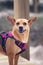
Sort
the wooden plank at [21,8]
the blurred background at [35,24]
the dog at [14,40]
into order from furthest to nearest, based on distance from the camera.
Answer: the blurred background at [35,24], the wooden plank at [21,8], the dog at [14,40]

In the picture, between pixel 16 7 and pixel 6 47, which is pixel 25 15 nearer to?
pixel 16 7

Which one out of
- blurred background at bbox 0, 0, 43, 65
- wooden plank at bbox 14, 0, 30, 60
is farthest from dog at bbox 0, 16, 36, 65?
blurred background at bbox 0, 0, 43, 65

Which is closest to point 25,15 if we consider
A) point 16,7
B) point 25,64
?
point 16,7

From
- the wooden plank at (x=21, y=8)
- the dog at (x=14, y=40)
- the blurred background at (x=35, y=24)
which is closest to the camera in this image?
the dog at (x=14, y=40)

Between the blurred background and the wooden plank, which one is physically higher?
the wooden plank

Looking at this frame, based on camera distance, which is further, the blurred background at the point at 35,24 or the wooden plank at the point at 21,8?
the blurred background at the point at 35,24

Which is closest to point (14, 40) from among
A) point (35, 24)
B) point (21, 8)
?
point (21, 8)

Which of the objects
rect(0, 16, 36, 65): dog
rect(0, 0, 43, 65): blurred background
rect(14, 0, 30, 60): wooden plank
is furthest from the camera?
rect(0, 0, 43, 65): blurred background

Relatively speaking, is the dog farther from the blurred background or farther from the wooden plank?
the blurred background

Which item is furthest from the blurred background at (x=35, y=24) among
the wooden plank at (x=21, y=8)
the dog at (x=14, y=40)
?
the dog at (x=14, y=40)

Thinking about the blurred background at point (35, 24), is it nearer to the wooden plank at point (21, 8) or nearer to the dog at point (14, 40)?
the wooden plank at point (21, 8)

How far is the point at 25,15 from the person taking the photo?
0.81 meters

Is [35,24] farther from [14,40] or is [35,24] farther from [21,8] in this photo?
[14,40]

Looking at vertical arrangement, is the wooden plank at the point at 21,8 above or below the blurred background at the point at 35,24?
above
